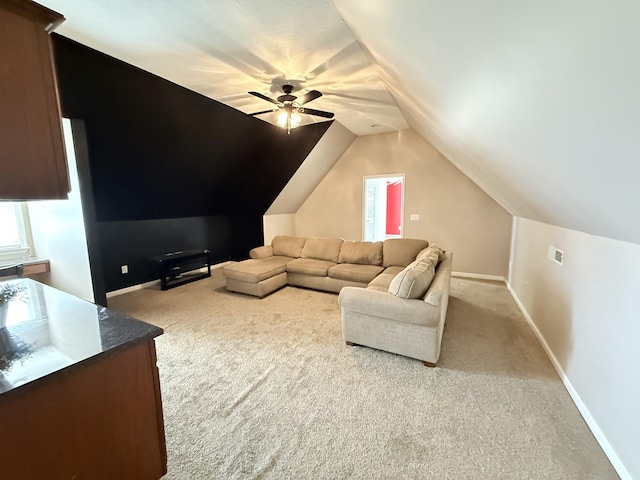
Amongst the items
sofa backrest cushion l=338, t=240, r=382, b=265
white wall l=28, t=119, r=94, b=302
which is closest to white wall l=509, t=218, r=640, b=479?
sofa backrest cushion l=338, t=240, r=382, b=265

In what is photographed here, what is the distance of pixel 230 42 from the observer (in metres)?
2.11

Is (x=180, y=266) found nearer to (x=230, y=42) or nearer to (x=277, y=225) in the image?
(x=277, y=225)

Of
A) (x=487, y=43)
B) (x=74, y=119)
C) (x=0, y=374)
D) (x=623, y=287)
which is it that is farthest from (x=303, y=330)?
(x=74, y=119)

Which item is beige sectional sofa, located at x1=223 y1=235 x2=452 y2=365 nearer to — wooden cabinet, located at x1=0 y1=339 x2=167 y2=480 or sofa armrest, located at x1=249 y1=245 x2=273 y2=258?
sofa armrest, located at x1=249 y1=245 x2=273 y2=258

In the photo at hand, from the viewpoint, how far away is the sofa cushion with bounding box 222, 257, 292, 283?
149 inches

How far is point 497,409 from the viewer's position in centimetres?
175

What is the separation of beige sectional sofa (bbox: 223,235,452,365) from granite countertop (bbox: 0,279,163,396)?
5.69 ft

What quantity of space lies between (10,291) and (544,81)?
291cm

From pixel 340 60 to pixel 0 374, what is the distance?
293 centimetres

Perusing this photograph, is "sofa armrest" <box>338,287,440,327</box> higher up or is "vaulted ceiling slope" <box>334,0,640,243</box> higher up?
"vaulted ceiling slope" <box>334,0,640,243</box>

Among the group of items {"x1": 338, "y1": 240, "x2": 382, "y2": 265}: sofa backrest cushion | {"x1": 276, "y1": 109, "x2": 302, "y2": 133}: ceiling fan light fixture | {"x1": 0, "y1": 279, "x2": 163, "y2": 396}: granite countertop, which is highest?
{"x1": 276, "y1": 109, "x2": 302, "y2": 133}: ceiling fan light fixture

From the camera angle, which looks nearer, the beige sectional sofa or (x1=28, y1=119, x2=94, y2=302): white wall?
the beige sectional sofa

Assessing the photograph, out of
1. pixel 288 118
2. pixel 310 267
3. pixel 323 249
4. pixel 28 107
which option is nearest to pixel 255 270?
pixel 310 267

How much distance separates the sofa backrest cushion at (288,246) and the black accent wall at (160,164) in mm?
1249
